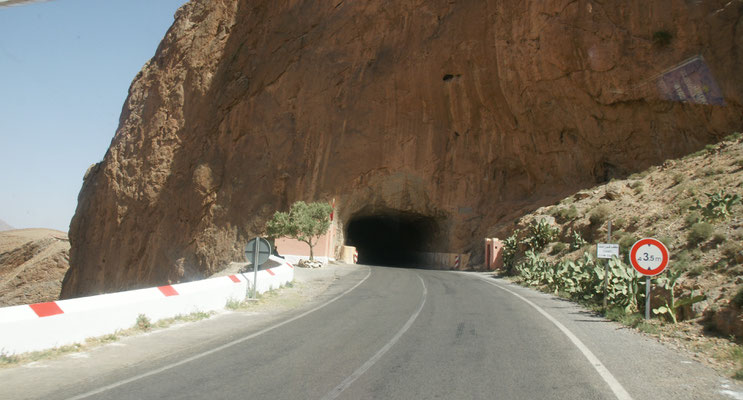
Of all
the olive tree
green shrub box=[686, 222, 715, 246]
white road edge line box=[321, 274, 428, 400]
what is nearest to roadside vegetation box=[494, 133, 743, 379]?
green shrub box=[686, 222, 715, 246]

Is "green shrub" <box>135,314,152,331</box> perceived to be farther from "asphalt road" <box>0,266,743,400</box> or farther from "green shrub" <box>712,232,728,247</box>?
"green shrub" <box>712,232,728,247</box>

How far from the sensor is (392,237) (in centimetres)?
6147

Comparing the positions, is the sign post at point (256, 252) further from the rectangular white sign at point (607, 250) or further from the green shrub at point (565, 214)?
the green shrub at point (565, 214)

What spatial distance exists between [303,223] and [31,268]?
49827 mm

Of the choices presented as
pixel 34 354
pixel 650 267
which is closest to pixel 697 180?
pixel 650 267

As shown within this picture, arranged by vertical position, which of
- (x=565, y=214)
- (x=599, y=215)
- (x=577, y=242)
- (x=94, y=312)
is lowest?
(x=94, y=312)

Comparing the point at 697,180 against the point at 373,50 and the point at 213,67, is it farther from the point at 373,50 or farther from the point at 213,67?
the point at 213,67

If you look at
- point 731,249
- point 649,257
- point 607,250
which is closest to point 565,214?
point 607,250

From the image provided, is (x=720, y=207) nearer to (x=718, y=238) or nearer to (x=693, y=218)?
(x=693, y=218)

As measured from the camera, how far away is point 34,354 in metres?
7.63

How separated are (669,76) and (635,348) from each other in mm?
29089

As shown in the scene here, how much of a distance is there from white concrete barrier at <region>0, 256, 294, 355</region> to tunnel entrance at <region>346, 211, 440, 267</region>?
34605 mm

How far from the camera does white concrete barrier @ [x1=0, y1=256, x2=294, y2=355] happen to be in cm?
755

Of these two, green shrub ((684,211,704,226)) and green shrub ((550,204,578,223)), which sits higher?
green shrub ((550,204,578,223))
